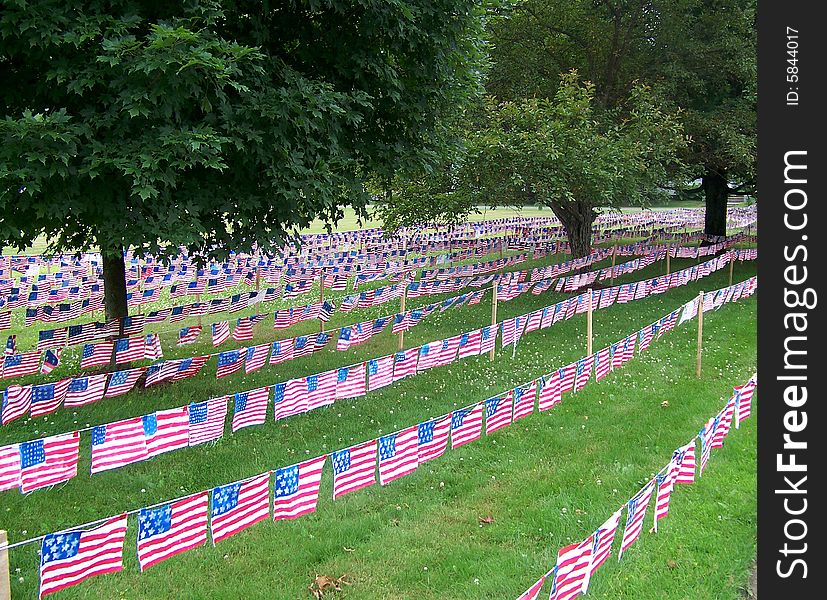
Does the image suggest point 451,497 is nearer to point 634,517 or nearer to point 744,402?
point 634,517

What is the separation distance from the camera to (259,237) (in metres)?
8.24

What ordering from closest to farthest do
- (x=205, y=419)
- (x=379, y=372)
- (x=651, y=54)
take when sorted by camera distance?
(x=205, y=419)
(x=379, y=372)
(x=651, y=54)

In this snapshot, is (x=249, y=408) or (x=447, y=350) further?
(x=447, y=350)

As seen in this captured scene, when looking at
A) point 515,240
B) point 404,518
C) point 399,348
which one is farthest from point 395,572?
point 515,240

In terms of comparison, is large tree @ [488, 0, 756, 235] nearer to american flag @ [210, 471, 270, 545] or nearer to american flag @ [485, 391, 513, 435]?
american flag @ [485, 391, 513, 435]

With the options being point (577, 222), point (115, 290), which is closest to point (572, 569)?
point (115, 290)

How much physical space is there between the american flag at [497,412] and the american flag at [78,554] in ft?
13.7

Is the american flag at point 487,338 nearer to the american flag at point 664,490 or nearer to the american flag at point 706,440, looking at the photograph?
the american flag at point 706,440

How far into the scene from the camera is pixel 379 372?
31.0 feet

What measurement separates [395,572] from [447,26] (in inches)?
258

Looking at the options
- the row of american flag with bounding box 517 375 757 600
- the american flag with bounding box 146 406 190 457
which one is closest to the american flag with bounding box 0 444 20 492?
the american flag with bounding box 146 406 190 457

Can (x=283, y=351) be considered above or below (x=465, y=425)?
above

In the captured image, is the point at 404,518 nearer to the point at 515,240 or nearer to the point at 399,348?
the point at 399,348

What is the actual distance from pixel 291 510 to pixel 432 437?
1795mm
